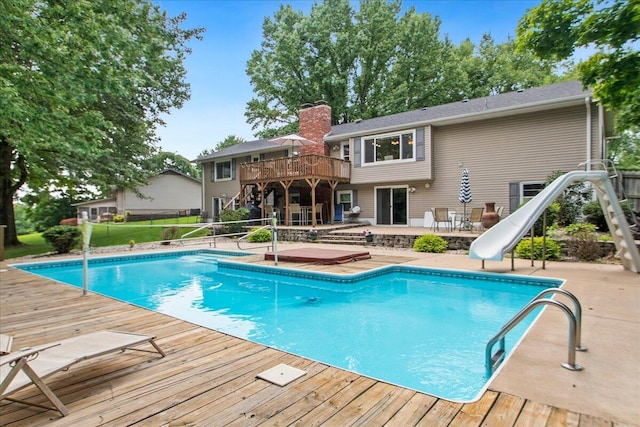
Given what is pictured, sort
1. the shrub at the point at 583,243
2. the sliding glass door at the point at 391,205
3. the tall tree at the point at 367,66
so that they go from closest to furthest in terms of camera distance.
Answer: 1. the shrub at the point at 583,243
2. the sliding glass door at the point at 391,205
3. the tall tree at the point at 367,66

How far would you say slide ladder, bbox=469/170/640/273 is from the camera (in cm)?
692

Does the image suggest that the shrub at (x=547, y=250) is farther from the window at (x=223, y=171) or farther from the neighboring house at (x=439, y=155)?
the window at (x=223, y=171)

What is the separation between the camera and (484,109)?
13188 mm

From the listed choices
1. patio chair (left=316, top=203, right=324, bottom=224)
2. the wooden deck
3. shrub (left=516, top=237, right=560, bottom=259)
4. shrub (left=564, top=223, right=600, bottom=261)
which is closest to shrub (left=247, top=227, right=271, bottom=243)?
patio chair (left=316, top=203, right=324, bottom=224)

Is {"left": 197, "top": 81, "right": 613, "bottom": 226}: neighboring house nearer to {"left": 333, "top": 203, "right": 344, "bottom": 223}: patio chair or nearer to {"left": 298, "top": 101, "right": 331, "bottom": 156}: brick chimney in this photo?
{"left": 298, "top": 101, "right": 331, "bottom": 156}: brick chimney

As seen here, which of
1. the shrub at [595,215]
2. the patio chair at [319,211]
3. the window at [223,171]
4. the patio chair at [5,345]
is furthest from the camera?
the window at [223,171]

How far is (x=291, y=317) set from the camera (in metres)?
5.96

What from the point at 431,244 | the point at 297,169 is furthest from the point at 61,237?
the point at 431,244

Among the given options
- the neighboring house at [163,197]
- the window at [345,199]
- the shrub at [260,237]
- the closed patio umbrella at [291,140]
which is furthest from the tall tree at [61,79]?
the neighboring house at [163,197]

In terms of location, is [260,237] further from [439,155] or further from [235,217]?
[439,155]

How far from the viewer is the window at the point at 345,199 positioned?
17438mm

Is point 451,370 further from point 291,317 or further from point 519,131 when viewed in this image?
point 519,131

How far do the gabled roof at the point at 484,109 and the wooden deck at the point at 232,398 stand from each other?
12.3 m

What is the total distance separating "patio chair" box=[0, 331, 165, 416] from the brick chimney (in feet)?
49.9
